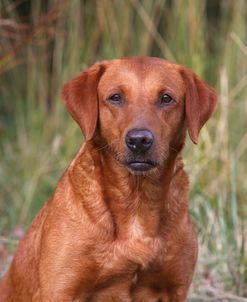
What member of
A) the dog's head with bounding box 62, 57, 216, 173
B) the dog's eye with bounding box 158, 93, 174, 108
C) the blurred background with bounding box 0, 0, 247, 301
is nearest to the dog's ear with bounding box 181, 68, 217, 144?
the dog's head with bounding box 62, 57, 216, 173

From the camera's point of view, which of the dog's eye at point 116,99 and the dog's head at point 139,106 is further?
the dog's eye at point 116,99

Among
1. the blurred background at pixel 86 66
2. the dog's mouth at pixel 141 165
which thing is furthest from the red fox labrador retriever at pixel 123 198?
the blurred background at pixel 86 66

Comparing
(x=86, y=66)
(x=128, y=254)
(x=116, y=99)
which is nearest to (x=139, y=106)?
(x=116, y=99)

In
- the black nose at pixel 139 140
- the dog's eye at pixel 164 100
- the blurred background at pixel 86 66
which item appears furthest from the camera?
the blurred background at pixel 86 66

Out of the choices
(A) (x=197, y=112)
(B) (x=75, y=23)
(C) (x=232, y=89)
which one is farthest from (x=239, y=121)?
(A) (x=197, y=112)

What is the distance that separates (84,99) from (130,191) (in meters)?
0.58

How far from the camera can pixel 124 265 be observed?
5199mm

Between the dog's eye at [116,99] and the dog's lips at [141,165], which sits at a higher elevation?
the dog's eye at [116,99]

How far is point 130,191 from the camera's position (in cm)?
541

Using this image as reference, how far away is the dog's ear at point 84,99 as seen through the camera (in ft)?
17.1

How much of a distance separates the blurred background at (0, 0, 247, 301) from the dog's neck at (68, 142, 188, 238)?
183 centimetres

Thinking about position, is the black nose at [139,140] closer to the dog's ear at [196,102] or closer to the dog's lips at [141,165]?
the dog's lips at [141,165]

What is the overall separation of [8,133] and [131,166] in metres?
5.14

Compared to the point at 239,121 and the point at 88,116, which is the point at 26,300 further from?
the point at 239,121
